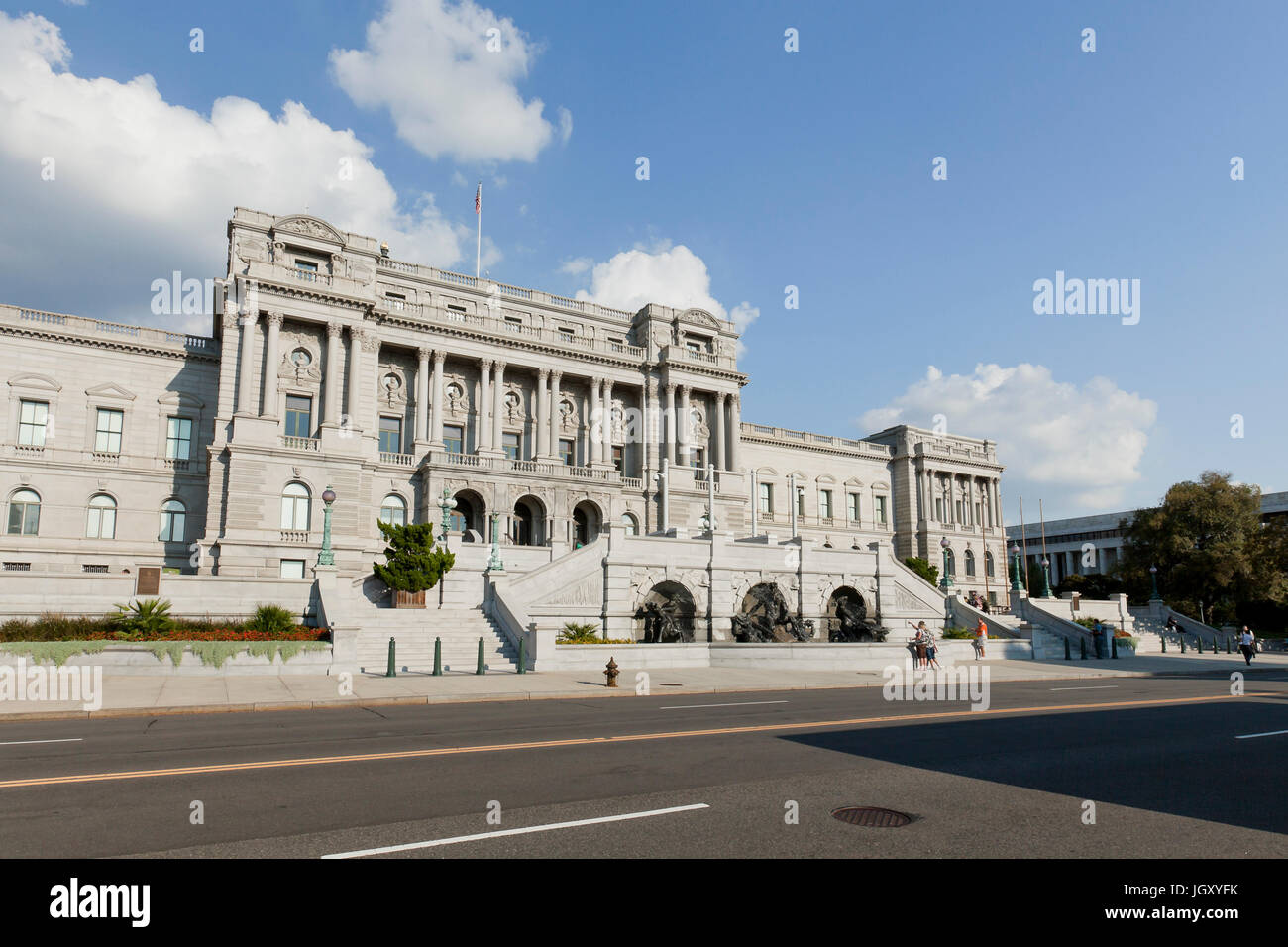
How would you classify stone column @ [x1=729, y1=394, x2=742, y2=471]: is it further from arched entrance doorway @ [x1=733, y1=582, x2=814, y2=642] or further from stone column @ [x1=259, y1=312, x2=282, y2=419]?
stone column @ [x1=259, y1=312, x2=282, y2=419]

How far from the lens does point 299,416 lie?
4681 cm

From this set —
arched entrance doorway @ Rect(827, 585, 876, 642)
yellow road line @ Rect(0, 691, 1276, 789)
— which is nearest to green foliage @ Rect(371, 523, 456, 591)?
arched entrance doorway @ Rect(827, 585, 876, 642)

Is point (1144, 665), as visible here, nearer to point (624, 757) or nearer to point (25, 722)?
point (624, 757)

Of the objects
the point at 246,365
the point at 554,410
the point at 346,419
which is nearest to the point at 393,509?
the point at 346,419

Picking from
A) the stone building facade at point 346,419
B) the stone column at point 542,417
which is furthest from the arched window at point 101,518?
the stone column at point 542,417

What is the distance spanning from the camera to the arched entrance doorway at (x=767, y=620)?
36.5 meters

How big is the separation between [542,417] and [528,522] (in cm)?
712

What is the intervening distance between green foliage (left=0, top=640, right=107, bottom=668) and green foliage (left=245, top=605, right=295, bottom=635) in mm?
4487

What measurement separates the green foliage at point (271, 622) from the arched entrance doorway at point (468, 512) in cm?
2122

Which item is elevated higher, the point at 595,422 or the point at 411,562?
the point at 595,422

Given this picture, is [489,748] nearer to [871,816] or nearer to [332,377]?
[871,816]

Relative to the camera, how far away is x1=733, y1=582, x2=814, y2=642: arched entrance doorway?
36.5 meters

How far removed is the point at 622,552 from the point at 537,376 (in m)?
23.9
